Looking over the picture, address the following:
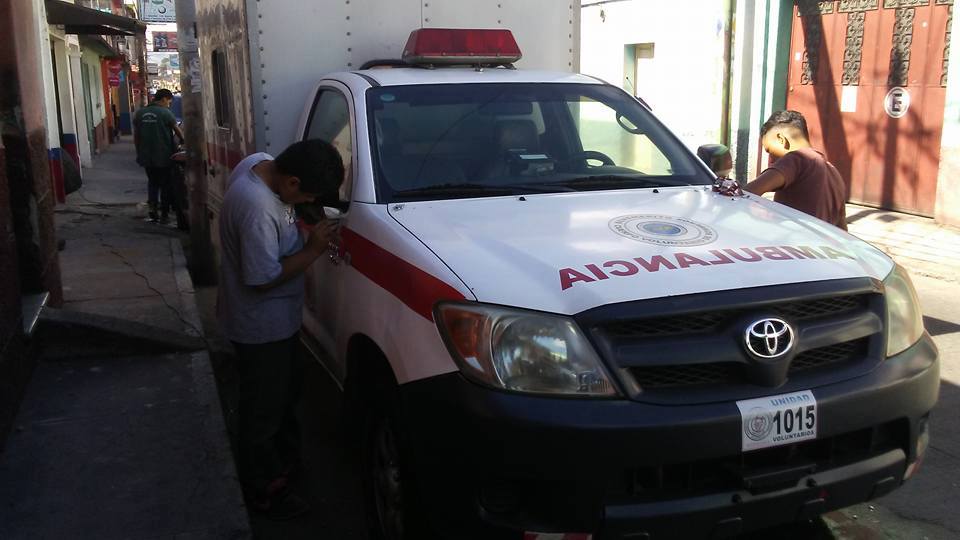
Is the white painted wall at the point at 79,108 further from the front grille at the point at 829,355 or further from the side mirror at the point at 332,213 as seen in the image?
the front grille at the point at 829,355

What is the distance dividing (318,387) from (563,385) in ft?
10.9

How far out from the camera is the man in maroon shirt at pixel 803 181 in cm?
463

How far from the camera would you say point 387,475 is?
3170mm

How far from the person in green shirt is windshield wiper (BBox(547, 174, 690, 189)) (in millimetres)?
9165

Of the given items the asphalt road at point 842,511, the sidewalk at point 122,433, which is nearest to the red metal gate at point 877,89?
the asphalt road at point 842,511

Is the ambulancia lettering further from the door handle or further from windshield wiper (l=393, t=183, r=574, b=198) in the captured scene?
the door handle

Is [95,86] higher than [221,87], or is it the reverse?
[95,86]

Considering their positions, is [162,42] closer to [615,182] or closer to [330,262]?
[330,262]

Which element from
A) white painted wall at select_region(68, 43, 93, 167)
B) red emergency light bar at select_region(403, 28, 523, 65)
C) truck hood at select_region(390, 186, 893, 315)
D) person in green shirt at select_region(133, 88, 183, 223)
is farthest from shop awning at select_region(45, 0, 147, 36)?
truck hood at select_region(390, 186, 893, 315)

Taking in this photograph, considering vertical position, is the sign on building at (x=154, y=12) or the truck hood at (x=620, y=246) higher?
the sign on building at (x=154, y=12)

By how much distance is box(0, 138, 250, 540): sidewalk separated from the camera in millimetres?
3369

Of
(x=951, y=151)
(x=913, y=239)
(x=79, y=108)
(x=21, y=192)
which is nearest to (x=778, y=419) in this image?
(x=21, y=192)

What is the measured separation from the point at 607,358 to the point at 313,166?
1.46m

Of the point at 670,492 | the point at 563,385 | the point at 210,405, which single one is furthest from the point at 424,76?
the point at 670,492
